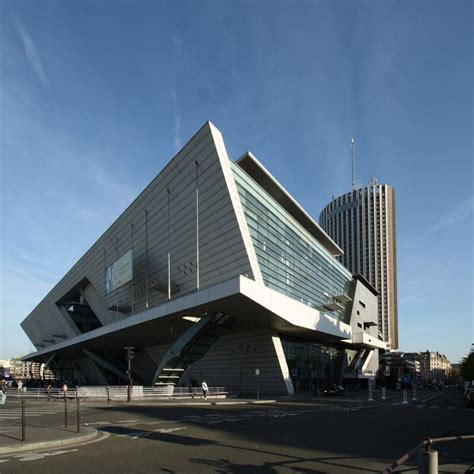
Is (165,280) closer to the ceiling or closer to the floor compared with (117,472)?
closer to the ceiling

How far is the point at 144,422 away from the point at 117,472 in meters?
10.7

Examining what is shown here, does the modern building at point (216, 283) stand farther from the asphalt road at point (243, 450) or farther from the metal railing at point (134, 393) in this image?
the asphalt road at point (243, 450)

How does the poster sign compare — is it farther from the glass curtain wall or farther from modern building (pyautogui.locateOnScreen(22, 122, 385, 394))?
the glass curtain wall

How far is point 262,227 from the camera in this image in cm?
4575

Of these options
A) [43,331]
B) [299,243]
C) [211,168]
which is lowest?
[43,331]

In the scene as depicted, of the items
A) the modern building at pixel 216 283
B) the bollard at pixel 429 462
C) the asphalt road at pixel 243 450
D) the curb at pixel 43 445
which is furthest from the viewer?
the modern building at pixel 216 283

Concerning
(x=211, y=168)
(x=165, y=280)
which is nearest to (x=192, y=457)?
(x=211, y=168)

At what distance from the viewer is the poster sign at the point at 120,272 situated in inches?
2404

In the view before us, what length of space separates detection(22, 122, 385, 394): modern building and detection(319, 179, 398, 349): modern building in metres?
96.6

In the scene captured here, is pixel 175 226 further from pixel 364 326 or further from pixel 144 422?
pixel 364 326

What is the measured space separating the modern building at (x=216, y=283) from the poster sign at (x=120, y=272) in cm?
15

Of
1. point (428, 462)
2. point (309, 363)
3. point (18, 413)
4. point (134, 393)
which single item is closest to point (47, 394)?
point (134, 393)

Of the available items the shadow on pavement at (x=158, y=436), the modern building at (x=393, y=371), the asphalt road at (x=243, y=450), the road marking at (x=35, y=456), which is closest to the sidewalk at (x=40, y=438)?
the asphalt road at (x=243, y=450)

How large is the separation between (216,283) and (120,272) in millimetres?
22073
